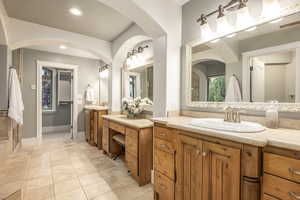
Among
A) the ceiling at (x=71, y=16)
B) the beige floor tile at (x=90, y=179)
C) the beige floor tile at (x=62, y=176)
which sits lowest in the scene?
the beige floor tile at (x=90, y=179)

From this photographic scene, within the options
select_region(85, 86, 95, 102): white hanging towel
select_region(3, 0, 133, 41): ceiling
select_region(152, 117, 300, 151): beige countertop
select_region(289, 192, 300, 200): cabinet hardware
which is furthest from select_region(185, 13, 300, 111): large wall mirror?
select_region(85, 86, 95, 102): white hanging towel

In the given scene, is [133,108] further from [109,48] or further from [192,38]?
[109,48]

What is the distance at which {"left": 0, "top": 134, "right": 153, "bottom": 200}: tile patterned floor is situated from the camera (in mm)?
1812

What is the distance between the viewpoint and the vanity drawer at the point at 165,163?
4.78 ft

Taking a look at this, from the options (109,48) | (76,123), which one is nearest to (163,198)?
(109,48)

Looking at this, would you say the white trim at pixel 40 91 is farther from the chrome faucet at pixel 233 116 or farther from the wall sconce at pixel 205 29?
the chrome faucet at pixel 233 116

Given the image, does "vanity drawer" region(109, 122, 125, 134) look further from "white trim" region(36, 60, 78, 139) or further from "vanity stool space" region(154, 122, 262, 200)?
"white trim" region(36, 60, 78, 139)

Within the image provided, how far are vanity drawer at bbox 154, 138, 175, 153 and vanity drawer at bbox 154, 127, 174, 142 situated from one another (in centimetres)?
4

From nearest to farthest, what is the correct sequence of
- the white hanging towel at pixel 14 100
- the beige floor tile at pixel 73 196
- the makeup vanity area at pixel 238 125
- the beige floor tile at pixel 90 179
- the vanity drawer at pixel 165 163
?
the makeup vanity area at pixel 238 125 < the vanity drawer at pixel 165 163 < the beige floor tile at pixel 73 196 < the beige floor tile at pixel 90 179 < the white hanging towel at pixel 14 100

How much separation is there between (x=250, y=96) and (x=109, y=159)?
2.68m

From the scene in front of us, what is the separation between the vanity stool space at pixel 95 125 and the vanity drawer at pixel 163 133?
2.20 m

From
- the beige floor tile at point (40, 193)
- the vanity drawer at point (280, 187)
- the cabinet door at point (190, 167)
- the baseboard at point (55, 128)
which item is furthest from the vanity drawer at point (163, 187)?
the baseboard at point (55, 128)

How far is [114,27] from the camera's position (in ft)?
9.25

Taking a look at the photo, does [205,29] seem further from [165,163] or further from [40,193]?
[40,193]
